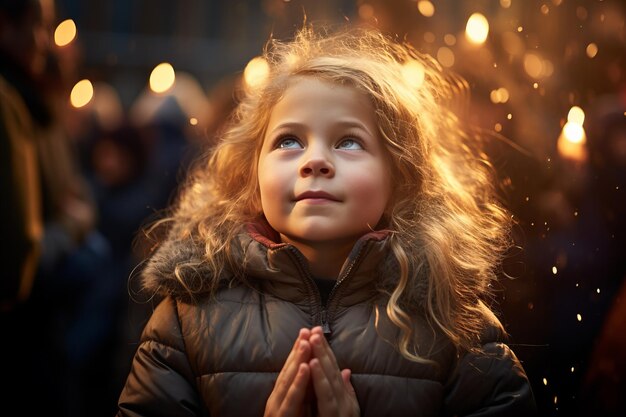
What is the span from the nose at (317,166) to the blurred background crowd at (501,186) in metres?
0.56

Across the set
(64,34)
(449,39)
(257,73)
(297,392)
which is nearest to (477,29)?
(449,39)

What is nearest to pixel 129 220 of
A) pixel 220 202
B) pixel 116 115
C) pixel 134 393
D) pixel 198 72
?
pixel 116 115

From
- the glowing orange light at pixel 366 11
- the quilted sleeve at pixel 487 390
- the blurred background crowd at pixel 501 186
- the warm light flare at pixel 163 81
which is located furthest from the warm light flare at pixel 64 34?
the quilted sleeve at pixel 487 390

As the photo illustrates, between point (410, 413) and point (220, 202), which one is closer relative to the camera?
point (410, 413)

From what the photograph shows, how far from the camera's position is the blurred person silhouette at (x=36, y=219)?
2.79 m

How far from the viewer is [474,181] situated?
2348 mm

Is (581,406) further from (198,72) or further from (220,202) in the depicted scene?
(198,72)

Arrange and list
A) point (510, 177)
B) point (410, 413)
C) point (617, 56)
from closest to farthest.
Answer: point (410, 413) < point (510, 177) < point (617, 56)

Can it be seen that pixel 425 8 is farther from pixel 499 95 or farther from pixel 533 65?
pixel 499 95

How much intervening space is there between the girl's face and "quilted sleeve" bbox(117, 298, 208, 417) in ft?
1.14

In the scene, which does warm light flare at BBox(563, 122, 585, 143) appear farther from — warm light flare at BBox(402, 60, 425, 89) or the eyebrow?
the eyebrow

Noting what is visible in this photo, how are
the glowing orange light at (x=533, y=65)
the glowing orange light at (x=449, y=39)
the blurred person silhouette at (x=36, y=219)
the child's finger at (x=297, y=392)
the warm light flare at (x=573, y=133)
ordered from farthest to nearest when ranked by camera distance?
the glowing orange light at (x=449, y=39)
the glowing orange light at (x=533, y=65)
the blurred person silhouette at (x=36, y=219)
the warm light flare at (x=573, y=133)
the child's finger at (x=297, y=392)

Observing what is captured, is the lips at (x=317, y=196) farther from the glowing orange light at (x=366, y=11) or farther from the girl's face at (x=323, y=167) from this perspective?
the glowing orange light at (x=366, y=11)

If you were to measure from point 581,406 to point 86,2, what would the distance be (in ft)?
43.2
